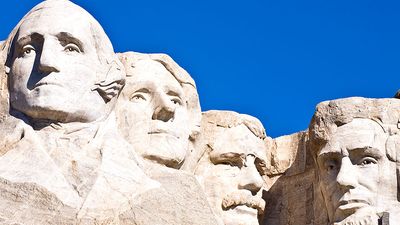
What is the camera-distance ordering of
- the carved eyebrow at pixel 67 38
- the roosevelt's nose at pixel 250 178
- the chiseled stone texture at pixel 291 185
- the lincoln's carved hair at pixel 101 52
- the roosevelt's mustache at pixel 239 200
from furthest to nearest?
the chiseled stone texture at pixel 291 185, the roosevelt's nose at pixel 250 178, the roosevelt's mustache at pixel 239 200, the lincoln's carved hair at pixel 101 52, the carved eyebrow at pixel 67 38

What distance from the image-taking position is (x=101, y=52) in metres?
16.4

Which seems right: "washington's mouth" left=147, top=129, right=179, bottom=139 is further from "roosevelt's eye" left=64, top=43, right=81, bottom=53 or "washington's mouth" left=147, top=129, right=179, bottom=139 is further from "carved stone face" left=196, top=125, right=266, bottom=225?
"roosevelt's eye" left=64, top=43, right=81, bottom=53

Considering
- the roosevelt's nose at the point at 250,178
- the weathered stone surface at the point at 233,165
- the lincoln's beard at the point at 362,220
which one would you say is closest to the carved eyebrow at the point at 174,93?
the weathered stone surface at the point at 233,165

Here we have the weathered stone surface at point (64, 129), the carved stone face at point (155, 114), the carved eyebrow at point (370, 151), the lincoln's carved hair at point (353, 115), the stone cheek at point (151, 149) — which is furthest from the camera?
the lincoln's carved hair at point (353, 115)

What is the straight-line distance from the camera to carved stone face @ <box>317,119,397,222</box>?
16812 mm

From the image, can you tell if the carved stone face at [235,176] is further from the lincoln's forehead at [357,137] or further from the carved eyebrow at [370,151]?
the carved eyebrow at [370,151]

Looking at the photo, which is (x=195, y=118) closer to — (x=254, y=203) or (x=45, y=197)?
(x=254, y=203)

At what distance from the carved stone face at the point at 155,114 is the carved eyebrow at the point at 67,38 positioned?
925 mm

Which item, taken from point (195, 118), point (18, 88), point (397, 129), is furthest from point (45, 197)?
point (397, 129)

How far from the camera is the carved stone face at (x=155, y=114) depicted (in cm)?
1678

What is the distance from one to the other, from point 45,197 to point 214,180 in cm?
277

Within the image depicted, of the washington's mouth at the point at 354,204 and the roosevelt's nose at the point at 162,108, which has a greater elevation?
the roosevelt's nose at the point at 162,108

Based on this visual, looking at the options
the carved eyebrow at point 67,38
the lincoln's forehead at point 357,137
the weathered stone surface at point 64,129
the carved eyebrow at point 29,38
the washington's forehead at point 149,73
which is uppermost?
the washington's forehead at point 149,73

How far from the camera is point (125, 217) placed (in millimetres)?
15336
